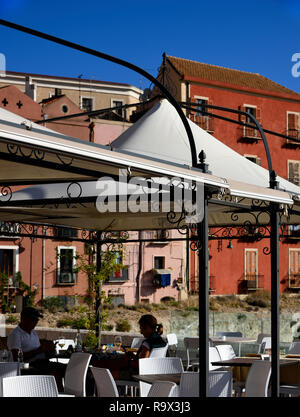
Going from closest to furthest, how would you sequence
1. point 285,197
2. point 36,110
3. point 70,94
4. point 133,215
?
point 285,197
point 133,215
point 36,110
point 70,94

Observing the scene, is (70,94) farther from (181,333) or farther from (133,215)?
(133,215)

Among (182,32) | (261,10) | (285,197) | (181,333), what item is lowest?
(181,333)

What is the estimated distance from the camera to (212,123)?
3919cm

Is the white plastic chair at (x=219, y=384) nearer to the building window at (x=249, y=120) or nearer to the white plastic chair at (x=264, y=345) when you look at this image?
the white plastic chair at (x=264, y=345)

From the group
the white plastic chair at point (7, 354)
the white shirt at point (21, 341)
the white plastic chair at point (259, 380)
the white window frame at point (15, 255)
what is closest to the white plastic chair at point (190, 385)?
the white plastic chair at point (259, 380)

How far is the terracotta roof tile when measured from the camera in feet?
132

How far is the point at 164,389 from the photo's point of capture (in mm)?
5594

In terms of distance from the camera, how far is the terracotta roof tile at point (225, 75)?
132ft

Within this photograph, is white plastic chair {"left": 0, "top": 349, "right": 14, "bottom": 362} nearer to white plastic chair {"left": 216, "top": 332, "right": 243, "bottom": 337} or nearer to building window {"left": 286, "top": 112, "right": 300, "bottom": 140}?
white plastic chair {"left": 216, "top": 332, "right": 243, "bottom": 337}

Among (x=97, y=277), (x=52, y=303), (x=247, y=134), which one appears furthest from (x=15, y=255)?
(x=97, y=277)

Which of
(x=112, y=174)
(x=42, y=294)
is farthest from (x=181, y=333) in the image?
(x=42, y=294)

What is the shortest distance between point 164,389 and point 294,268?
3607 centimetres

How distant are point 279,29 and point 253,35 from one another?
1.00 m

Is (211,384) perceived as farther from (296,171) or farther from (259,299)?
(296,171)
